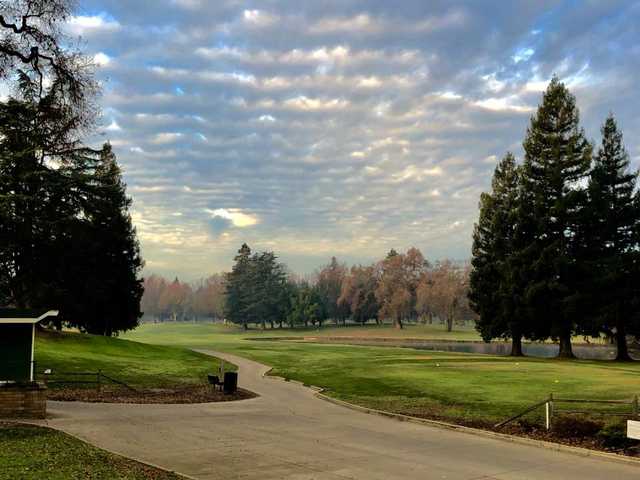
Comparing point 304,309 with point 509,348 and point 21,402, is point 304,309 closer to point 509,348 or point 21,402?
point 509,348

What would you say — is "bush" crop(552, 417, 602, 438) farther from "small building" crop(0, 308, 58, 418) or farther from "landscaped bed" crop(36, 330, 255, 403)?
"small building" crop(0, 308, 58, 418)

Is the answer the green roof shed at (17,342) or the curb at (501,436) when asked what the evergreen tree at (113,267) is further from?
the curb at (501,436)

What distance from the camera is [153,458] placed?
12.9 m

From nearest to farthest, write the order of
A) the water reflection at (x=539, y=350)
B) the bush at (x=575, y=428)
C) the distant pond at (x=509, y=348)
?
the bush at (x=575, y=428)
the water reflection at (x=539, y=350)
the distant pond at (x=509, y=348)

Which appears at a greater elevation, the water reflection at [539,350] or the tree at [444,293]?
the tree at [444,293]

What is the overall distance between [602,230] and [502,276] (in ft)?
32.1

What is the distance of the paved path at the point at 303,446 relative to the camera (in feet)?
39.8

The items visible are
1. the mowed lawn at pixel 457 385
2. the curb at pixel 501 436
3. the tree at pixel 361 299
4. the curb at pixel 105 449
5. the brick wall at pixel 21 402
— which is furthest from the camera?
the tree at pixel 361 299

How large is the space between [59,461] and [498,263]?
165ft

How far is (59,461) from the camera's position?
450 inches

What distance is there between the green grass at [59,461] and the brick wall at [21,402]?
317 cm

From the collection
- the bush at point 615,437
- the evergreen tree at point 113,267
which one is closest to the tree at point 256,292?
the evergreen tree at point 113,267

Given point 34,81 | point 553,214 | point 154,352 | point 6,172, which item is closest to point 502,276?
point 553,214

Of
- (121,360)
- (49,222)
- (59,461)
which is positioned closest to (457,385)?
(59,461)
